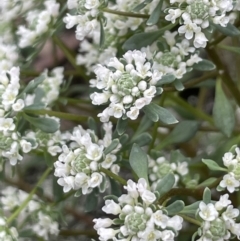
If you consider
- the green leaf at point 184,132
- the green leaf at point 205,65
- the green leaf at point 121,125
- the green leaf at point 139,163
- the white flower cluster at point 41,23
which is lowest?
the green leaf at point 184,132

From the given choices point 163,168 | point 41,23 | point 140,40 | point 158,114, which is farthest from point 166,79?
point 41,23

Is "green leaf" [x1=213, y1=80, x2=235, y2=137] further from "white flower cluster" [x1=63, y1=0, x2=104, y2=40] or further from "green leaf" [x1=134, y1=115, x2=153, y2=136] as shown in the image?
"white flower cluster" [x1=63, y1=0, x2=104, y2=40]

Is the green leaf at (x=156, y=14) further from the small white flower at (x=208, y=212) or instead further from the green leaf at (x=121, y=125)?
the small white flower at (x=208, y=212)

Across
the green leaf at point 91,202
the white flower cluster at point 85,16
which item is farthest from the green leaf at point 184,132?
the white flower cluster at point 85,16

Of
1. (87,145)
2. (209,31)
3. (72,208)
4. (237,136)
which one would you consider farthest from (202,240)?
(72,208)

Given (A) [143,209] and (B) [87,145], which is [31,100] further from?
(A) [143,209]
